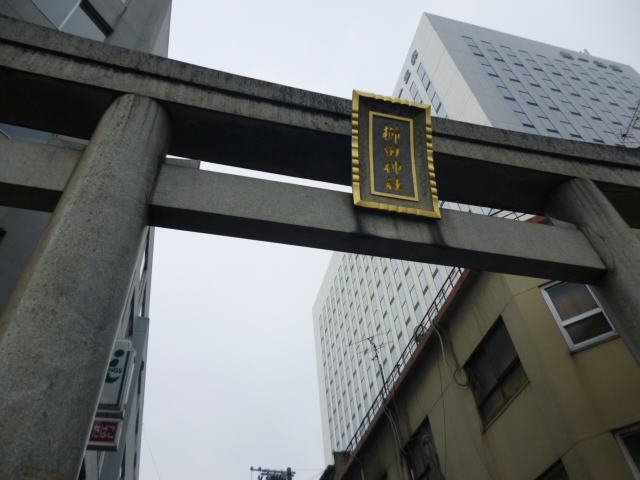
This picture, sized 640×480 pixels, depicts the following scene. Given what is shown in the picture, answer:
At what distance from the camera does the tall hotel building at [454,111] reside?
104ft

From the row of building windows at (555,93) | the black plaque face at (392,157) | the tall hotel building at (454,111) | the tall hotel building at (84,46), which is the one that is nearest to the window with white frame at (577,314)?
the black plaque face at (392,157)

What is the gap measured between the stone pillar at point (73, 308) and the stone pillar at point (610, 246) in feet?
16.7

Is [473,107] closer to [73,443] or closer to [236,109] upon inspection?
[236,109]

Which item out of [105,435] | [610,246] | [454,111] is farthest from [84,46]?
[454,111]

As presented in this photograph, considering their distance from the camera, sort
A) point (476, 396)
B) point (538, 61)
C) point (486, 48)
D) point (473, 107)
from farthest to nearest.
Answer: point (538, 61) < point (486, 48) < point (473, 107) < point (476, 396)

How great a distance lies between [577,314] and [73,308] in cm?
815

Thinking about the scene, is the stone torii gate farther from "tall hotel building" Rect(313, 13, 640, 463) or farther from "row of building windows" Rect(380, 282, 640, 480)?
"tall hotel building" Rect(313, 13, 640, 463)

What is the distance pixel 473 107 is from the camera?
29.9 m

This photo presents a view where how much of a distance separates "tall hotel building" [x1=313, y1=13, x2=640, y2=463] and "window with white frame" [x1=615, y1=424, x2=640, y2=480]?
18.5m

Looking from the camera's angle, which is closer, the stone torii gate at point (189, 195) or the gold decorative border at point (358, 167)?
the stone torii gate at point (189, 195)

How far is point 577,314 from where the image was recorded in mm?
8586

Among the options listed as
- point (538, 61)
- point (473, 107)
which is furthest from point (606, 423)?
point (538, 61)

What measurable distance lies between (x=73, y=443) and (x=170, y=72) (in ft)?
13.6

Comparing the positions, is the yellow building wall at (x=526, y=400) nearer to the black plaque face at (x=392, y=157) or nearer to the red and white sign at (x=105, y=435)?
the black plaque face at (x=392, y=157)
